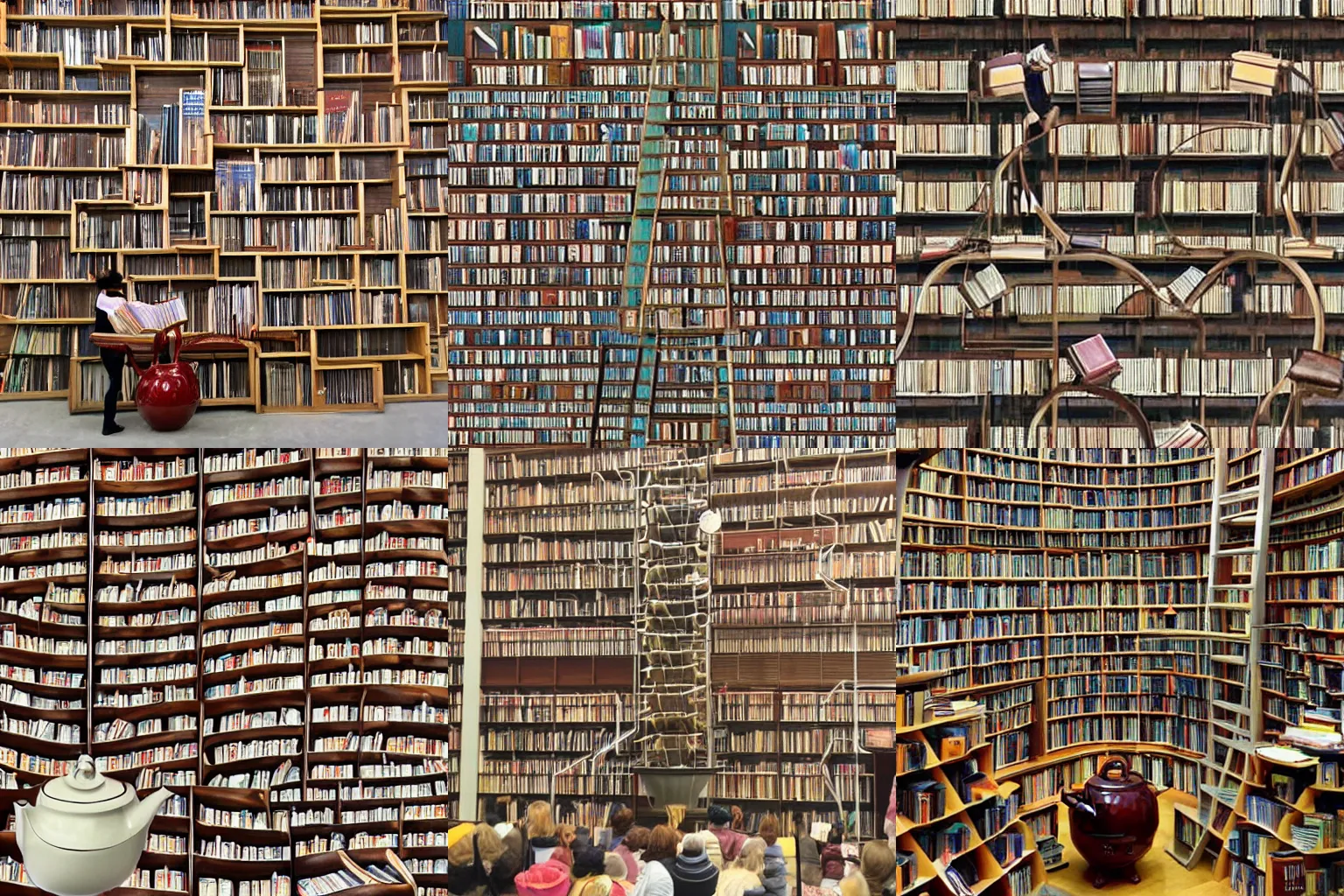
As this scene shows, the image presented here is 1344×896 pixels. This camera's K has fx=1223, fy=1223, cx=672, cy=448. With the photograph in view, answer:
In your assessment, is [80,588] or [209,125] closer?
[80,588]

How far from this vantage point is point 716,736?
4.16m

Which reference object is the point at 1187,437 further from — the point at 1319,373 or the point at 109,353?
the point at 109,353

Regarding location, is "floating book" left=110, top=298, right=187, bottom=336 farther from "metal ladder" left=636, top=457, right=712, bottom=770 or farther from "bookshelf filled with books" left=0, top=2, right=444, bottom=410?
"metal ladder" left=636, top=457, right=712, bottom=770

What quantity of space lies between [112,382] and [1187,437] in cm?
431

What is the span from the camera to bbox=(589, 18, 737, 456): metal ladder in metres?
4.91

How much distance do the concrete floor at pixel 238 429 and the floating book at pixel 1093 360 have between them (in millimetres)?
2628

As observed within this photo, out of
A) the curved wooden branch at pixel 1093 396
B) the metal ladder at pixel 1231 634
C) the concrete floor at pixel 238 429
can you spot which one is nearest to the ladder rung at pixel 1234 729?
the metal ladder at pixel 1231 634

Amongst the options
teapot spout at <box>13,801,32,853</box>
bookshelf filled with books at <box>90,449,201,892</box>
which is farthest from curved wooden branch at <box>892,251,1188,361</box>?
teapot spout at <box>13,801,32,853</box>

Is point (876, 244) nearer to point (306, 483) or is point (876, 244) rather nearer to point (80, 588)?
point (306, 483)

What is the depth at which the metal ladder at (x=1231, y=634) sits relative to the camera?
14.3ft

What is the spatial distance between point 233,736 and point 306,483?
949 millimetres

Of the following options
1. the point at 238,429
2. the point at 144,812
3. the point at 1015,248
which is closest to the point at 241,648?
the point at 144,812

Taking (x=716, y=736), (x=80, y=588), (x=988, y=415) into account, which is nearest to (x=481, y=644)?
(x=716, y=736)

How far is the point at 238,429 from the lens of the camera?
5.04 metres
